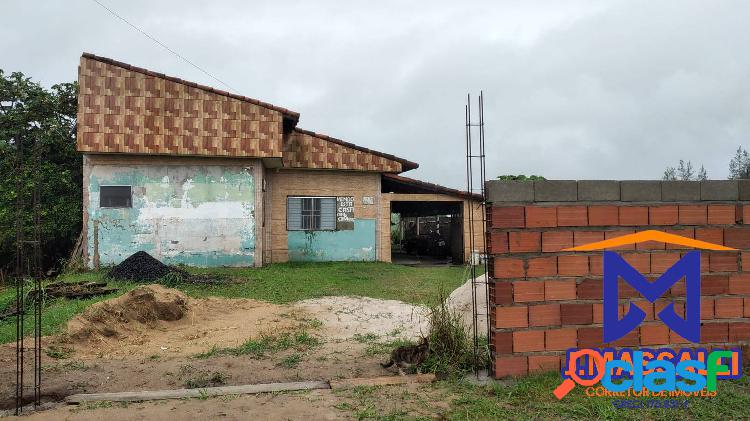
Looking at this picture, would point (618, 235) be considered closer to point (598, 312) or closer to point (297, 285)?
point (598, 312)

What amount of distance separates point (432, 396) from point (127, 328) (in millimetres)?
4772

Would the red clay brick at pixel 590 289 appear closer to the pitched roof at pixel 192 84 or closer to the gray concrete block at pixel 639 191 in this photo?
the gray concrete block at pixel 639 191

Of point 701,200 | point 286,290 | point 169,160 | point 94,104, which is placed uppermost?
point 94,104

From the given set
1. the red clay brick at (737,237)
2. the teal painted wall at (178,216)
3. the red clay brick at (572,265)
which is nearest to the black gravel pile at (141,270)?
the teal painted wall at (178,216)

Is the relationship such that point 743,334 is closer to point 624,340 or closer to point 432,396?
point 624,340

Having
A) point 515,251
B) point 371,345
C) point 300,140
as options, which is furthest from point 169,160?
point 515,251

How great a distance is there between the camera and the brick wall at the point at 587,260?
371 cm

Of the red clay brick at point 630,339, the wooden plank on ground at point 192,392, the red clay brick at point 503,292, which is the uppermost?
the red clay brick at point 503,292

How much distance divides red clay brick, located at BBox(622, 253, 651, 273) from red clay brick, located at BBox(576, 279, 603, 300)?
0.29 metres

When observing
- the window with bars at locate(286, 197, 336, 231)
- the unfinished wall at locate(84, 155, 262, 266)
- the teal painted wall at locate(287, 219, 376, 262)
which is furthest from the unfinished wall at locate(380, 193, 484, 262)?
the unfinished wall at locate(84, 155, 262, 266)

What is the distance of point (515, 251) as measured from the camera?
3.73 meters

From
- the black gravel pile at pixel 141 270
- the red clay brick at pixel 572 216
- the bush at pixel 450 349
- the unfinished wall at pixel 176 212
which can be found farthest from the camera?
the unfinished wall at pixel 176 212

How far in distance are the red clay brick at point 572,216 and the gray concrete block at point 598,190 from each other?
0.32ft

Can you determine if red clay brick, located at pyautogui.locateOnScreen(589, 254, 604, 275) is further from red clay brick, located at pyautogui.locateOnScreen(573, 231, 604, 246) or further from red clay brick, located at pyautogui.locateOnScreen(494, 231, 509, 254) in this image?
red clay brick, located at pyautogui.locateOnScreen(494, 231, 509, 254)
